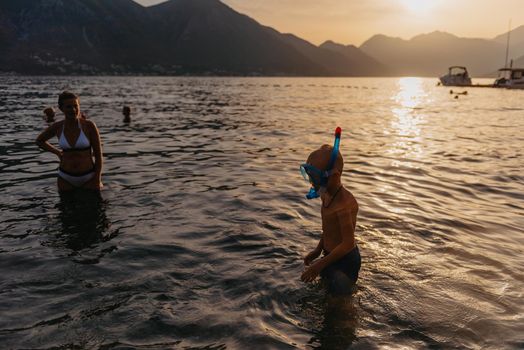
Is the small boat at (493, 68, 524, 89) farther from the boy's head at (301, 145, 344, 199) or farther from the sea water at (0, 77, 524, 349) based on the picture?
the boy's head at (301, 145, 344, 199)

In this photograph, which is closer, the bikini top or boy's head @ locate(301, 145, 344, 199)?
boy's head @ locate(301, 145, 344, 199)

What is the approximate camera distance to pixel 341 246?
15.9ft

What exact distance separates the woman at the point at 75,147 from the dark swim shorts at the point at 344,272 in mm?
6305

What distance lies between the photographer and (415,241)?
299 inches

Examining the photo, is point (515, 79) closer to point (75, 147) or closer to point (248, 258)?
point (248, 258)

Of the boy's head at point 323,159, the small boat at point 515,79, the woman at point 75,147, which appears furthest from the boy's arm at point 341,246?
the small boat at point 515,79

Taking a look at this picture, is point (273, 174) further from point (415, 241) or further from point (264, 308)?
point (264, 308)

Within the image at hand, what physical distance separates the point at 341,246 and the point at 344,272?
28.0 inches

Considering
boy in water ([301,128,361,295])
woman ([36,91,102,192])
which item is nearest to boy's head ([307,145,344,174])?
boy in water ([301,128,361,295])

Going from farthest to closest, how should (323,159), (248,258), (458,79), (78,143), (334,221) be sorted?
(458,79) < (78,143) < (248,258) < (334,221) < (323,159)

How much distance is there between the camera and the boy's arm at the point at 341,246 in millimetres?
4840

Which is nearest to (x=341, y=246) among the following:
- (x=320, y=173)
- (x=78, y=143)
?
(x=320, y=173)

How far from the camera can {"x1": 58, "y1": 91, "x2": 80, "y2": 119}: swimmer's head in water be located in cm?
820

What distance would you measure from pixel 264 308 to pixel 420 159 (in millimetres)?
12764
